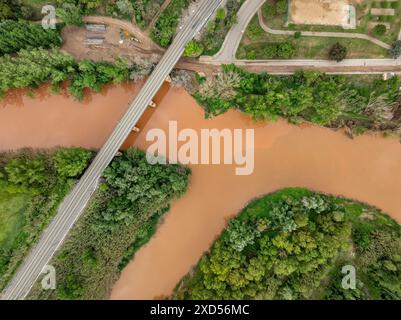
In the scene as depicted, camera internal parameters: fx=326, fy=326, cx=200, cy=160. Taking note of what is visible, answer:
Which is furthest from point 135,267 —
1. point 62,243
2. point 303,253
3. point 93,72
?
point 93,72

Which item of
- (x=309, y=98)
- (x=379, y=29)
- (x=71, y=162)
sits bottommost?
(x=71, y=162)

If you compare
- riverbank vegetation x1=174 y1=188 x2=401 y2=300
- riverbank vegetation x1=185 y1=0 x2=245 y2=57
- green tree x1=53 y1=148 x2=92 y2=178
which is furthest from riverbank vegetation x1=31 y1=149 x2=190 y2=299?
riverbank vegetation x1=185 y1=0 x2=245 y2=57

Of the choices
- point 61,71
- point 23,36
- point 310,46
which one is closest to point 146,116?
point 61,71

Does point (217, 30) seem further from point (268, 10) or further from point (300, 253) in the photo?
point (300, 253)

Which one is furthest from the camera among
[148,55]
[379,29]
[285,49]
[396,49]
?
[148,55]

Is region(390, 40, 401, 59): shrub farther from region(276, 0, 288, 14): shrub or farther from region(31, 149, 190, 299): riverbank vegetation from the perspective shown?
region(31, 149, 190, 299): riverbank vegetation

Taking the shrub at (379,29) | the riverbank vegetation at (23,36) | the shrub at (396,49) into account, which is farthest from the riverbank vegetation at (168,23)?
the shrub at (396,49)

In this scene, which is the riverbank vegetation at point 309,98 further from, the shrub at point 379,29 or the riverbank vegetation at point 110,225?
the riverbank vegetation at point 110,225
